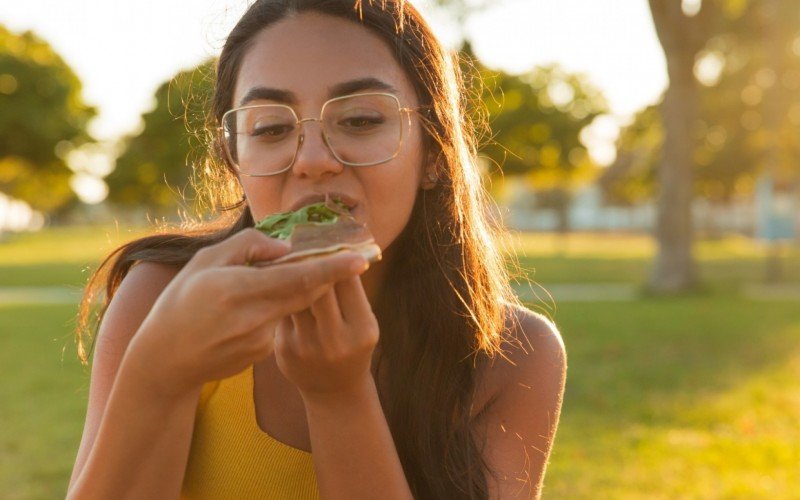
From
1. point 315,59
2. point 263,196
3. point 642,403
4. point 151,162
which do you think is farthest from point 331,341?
point 151,162

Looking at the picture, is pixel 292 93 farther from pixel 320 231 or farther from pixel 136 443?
pixel 136 443

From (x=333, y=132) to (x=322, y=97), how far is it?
0.09 meters

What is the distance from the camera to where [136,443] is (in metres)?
1.96

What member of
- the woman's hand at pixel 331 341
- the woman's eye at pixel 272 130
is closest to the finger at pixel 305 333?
the woman's hand at pixel 331 341

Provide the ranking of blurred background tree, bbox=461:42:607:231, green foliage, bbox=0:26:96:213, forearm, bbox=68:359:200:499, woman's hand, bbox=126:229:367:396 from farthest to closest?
blurred background tree, bbox=461:42:607:231, green foliage, bbox=0:26:96:213, forearm, bbox=68:359:200:499, woman's hand, bbox=126:229:367:396

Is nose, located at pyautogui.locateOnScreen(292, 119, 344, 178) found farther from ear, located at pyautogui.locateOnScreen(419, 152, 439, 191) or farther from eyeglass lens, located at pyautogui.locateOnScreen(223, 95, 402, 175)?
ear, located at pyautogui.locateOnScreen(419, 152, 439, 191)

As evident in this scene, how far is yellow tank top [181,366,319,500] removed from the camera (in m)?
2.43

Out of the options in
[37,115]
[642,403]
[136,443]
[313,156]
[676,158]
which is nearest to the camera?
[136,443]

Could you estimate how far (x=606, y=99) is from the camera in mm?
50312

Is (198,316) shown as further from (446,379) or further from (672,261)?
(672,261)

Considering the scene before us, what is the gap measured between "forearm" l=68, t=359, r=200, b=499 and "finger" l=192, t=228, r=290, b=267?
0.29m

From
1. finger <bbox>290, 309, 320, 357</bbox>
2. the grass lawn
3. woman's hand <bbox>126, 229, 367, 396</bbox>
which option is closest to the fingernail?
woman's hand <bbox>126, 229, 367, 396</bbox>

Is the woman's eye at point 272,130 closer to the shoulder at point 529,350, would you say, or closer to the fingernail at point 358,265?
the fingernail at point 358,265

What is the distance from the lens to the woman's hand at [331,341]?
2117 mm
